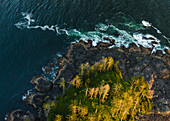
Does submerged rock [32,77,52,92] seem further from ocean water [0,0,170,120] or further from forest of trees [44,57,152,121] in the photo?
forest of trees [44,57,152,121]

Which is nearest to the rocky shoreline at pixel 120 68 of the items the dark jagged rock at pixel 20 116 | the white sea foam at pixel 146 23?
the dark jagged rock at pixel 20 116

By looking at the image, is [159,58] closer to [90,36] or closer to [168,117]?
[168,117]

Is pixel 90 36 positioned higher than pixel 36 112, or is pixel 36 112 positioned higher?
pixel 90 36

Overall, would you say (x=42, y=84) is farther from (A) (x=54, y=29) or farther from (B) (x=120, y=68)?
(A) (x=54, y=29)

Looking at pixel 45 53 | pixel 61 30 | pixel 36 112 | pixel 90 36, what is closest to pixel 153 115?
pixel 36 112

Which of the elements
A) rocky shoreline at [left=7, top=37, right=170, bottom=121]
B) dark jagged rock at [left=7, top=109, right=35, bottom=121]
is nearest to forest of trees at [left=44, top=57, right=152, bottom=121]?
rocky shoreline at [left=7, top=37, right=170, bottom=121]

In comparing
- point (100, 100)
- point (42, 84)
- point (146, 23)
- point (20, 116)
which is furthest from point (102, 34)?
point (20, 116)

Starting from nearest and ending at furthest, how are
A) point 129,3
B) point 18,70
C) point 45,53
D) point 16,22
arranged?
point 18,70, point 45,53, point 16,22, point 129,3

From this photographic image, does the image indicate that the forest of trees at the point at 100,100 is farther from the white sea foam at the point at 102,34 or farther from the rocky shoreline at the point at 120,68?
the white sea foam at the point at 102,34
